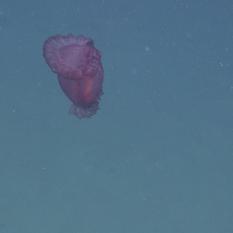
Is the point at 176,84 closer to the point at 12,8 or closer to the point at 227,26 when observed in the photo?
the point at 227,26

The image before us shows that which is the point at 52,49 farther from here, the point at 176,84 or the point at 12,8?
the point at 176,84

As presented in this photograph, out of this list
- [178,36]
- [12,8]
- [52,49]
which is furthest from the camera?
[178,36]

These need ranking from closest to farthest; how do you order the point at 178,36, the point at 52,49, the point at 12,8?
the point at 52,49
the point at 12,8
the point at 178,36

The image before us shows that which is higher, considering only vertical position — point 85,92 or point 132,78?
point 132,78

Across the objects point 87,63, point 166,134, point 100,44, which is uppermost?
point 100,44

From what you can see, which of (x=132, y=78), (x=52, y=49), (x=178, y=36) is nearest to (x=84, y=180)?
(x=132, y=78)

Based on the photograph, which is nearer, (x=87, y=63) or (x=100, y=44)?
(x=87, y=63)

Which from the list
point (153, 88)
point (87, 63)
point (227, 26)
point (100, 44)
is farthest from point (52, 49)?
point (227, 26)

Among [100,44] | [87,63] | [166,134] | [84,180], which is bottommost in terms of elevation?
[84,180]

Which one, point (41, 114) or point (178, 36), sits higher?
point (178, 36)
